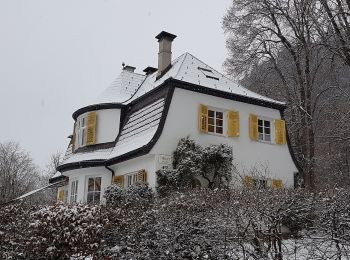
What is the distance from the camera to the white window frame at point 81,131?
20.2 m

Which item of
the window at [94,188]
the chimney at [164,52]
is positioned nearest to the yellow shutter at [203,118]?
the chimney at [164,52]

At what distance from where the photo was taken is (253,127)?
61.4ft

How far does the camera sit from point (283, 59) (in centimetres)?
2541

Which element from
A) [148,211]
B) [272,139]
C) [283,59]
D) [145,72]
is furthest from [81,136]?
[283,59]

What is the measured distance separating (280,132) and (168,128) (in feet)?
18.8

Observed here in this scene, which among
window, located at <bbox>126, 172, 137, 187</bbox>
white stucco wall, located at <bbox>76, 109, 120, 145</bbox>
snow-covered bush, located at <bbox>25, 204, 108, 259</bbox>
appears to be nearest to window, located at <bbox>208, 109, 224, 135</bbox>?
window, located at <bbox>126, 172, 137, 187</bbox>

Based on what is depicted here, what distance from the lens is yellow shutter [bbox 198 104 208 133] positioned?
17406 millimetres

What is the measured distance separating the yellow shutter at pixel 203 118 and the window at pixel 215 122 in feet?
1.33

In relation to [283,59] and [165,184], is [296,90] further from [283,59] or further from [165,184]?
[165,184]

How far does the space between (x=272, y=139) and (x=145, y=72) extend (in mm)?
8131

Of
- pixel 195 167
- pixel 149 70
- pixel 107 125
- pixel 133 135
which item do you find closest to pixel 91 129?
pixel 107 125

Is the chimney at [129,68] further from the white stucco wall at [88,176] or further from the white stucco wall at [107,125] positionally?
the white stucco wall at [88,176]

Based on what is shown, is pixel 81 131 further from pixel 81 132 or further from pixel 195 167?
pixel 195 167

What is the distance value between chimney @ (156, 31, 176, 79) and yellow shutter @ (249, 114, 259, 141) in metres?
4.64
